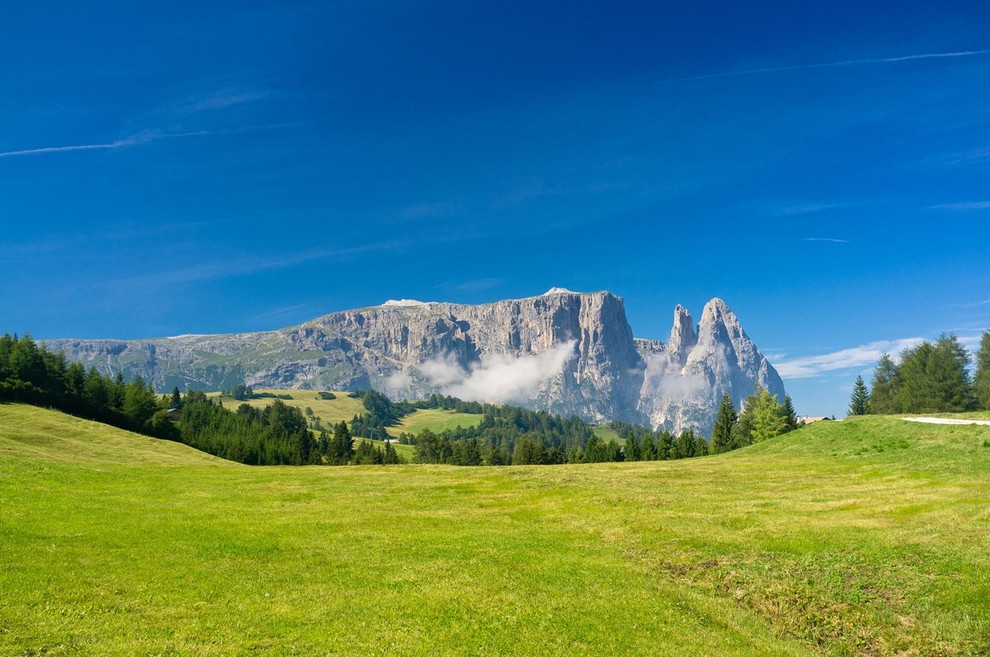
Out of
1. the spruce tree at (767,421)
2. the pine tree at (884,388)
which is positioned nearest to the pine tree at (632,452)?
the spruce tree at (767,421)

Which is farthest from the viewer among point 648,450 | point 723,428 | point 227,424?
point 227,424

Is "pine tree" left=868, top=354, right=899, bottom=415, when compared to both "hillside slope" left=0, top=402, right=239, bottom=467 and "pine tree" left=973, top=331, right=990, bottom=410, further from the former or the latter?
"hillside slope" left=0, top=402, right=239, bottom=467

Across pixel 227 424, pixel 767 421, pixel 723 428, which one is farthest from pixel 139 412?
pixel 767 421

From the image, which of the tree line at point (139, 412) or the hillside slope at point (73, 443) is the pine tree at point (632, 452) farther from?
the hillside slope at point (73, 443)

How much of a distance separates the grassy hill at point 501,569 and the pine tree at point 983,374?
317 feet

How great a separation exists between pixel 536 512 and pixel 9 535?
2676cm

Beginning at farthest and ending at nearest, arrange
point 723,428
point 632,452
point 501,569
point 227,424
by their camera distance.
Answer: point 227,424, point 632,452, point 723,428, point 501,569

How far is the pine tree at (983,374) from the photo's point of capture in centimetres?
12056

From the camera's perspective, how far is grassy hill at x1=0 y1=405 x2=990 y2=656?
17.0 meters

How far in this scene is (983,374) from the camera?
403 feet

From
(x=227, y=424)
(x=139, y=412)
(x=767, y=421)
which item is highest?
(x=139, y=412)

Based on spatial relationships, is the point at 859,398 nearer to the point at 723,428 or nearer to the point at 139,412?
the point at 723,428

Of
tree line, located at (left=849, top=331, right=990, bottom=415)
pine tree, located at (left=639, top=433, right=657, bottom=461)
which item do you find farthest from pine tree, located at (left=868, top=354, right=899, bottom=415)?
pine tree, located at (left=639, top=433, right=657, bottom=461)

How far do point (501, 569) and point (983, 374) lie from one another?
5565 inches
